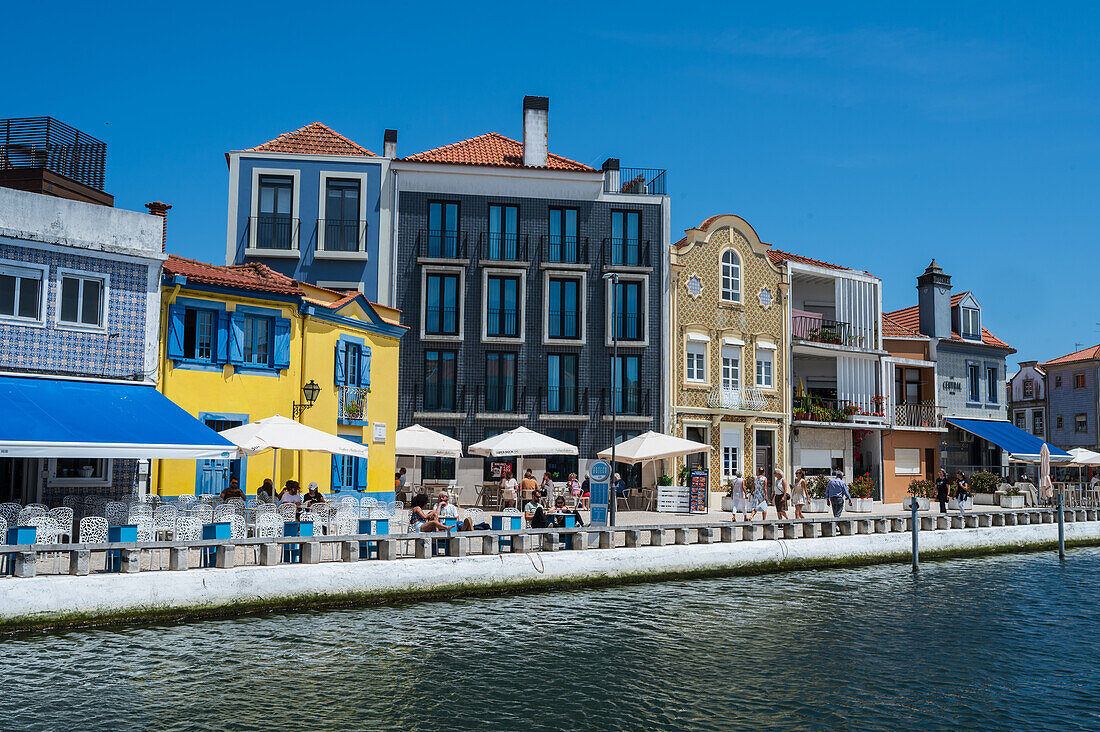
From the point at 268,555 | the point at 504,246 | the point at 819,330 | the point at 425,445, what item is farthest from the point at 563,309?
the point at 268,555

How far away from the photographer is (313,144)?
37.3 meters

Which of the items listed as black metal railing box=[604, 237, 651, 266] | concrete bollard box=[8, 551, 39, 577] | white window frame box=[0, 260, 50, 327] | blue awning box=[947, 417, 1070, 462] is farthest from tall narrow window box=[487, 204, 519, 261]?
concrete bollard box=[8, 551, 39, 577]

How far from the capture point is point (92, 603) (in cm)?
1529

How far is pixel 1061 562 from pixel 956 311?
23.1 metres

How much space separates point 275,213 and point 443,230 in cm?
617

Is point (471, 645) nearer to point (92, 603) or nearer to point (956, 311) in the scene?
point (92, 603)

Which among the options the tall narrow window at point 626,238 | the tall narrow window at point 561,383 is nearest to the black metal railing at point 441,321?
the tall narrow window at point 561,383

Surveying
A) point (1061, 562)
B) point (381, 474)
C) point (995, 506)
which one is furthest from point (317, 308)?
point (995, 506)

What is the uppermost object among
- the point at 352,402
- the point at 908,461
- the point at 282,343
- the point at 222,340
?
the point at 282,343

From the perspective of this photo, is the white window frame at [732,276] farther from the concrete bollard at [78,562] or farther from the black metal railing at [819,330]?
the concrete bollard at [78,562]

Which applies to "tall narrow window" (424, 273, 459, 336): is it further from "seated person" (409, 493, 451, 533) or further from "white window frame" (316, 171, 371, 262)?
"seated person" (409, 493, 451, 533)

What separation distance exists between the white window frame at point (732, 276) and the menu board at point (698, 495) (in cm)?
1083

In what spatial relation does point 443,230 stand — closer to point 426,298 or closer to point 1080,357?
point 426,298

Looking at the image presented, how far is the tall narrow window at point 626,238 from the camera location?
126 feet
